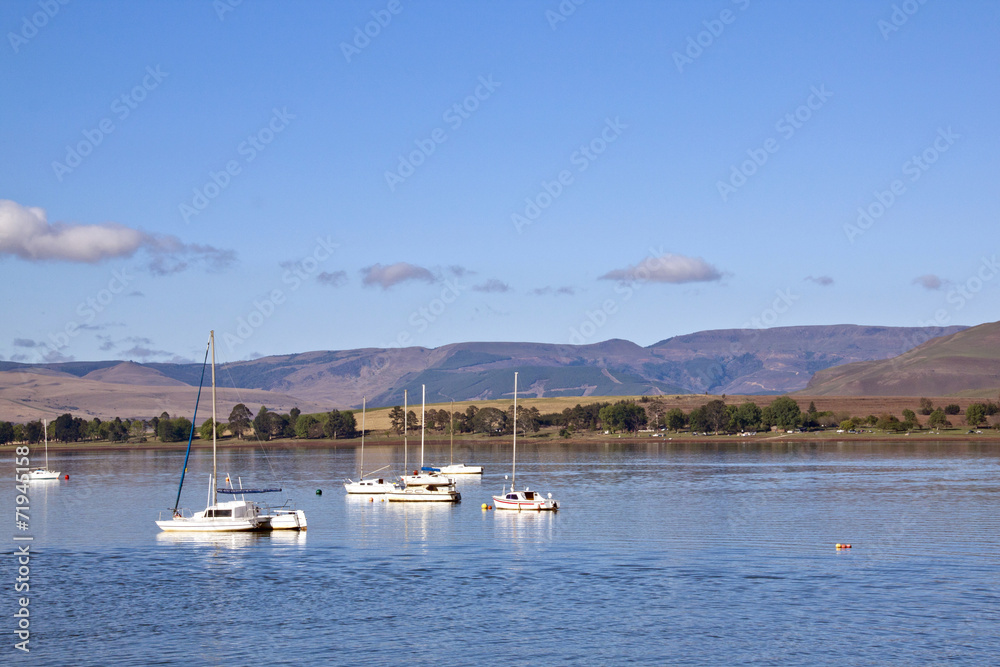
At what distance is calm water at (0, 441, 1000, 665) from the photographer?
46438mm

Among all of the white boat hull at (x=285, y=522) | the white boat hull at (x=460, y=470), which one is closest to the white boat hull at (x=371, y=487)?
the white boat hull at (x=285, y=522)

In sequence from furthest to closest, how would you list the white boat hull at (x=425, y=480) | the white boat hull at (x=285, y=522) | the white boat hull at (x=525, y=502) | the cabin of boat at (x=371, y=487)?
1. the white boat hull at (x=425, y=480)
2. the cabin of boat at (x=371, y=487)
3. the white boat hull at (x=525, y=502)
4. the white boat hull at (x=285, y=522)

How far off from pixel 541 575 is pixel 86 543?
40.9 m

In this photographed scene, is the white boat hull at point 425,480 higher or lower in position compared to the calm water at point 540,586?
higher

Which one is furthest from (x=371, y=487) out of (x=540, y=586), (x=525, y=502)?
(x=540, y=586)

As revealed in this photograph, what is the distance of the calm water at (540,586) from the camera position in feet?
152

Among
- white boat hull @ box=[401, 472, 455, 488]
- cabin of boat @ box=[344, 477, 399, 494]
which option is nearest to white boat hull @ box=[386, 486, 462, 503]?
cabin of boat @ box=[344, 477, 399, 494]

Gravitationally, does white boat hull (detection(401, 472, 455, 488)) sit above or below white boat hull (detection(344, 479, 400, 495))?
above

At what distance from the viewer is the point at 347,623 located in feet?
168

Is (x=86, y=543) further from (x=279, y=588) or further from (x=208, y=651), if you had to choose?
(x=208, y=651)

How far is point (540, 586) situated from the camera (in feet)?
198

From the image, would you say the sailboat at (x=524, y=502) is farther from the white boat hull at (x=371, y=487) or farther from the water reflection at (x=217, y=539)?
the water reflection at (x=217, y=539)

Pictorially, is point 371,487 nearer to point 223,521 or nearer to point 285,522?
point 285,522

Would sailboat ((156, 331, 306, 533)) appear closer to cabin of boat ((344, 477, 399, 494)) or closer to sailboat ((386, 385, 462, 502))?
sailboat ((386, 385, 462, 502))
